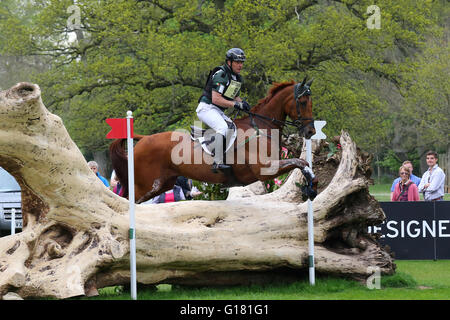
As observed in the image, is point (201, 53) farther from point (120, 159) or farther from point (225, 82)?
point (225, 82)

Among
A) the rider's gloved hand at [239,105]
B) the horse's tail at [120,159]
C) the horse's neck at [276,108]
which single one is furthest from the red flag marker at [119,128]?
the horse's tail at [120,159]

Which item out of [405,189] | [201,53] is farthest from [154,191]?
[201,53]

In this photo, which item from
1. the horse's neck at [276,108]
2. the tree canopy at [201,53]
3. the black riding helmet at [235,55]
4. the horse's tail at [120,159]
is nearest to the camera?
the black riding helmet at [235,55]

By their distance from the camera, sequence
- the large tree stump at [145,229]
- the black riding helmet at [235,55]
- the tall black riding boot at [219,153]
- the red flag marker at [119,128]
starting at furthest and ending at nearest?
the tall black riding boot at [219,153], the black riding helmet at [235,55], the red flag marker at [119,128], the large tree stump at [145,229]

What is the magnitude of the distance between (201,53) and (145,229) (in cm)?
1536

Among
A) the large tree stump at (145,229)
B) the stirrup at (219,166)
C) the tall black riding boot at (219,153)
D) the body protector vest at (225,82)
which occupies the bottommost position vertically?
the large tree stump at (145,229)

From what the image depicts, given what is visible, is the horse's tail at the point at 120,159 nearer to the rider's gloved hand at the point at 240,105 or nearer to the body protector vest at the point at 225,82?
the body protector vest at the point at 225,82

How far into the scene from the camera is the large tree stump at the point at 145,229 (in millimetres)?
6863

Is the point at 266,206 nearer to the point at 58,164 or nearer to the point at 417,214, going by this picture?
the point at 58,164

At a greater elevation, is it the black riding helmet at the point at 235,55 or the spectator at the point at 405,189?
the black riding helmet at the point at 235,55

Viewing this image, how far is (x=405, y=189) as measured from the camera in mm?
12852

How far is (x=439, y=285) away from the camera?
8445mm

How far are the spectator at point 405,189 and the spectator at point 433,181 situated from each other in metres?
0.20
